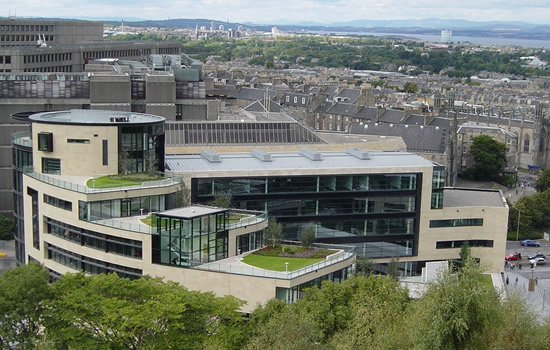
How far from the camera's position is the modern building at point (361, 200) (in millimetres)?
68375

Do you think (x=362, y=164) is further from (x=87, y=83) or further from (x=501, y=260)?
(x=87, y=83)

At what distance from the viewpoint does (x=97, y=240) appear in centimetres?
5691

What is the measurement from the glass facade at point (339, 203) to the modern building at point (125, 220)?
5761 mm

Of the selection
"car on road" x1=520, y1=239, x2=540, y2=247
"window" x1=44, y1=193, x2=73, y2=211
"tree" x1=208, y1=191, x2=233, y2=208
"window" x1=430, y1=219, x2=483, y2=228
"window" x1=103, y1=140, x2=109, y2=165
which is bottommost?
"car on road" x1=520, y1=239, x2=540, y2=247

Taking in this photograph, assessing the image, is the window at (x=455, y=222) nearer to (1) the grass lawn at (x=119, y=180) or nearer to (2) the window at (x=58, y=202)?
(1) the grass lawn at (x=119, y=180)

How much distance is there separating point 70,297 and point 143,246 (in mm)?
9771

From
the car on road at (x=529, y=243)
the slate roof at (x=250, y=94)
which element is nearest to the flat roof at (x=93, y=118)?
the car on road at (x=529, y=243)

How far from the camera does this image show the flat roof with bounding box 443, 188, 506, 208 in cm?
7688

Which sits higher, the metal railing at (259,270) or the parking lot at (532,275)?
the metal railing at (259,270)

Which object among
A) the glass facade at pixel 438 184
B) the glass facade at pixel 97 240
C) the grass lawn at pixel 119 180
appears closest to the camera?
the glass facade at pixel 97 240

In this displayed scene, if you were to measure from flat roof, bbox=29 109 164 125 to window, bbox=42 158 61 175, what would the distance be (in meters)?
2.95

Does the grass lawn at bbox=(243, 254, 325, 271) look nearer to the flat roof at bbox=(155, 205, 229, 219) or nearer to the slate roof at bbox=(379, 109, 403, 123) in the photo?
the flat roof at bbox=(155, 205, 229, 219)

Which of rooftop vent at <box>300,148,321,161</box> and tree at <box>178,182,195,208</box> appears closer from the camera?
tree at <box>178,182,195,208</box>

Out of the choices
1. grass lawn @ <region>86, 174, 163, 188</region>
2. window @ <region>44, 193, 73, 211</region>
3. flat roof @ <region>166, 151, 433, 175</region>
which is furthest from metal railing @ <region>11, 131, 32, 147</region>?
flat roof @ <region>166, 151, 433, 175</region>
